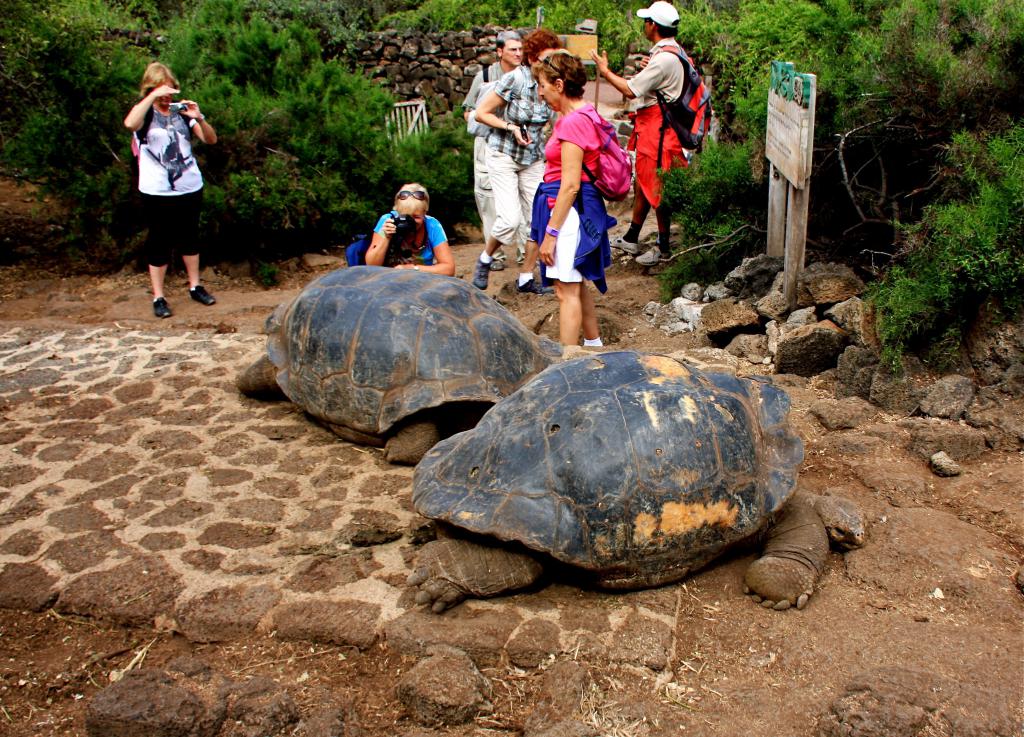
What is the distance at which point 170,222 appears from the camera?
700 centimetres

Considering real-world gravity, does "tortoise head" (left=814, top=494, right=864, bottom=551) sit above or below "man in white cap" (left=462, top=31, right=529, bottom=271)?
below

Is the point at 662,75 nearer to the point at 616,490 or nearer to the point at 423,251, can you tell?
the point at 423,251

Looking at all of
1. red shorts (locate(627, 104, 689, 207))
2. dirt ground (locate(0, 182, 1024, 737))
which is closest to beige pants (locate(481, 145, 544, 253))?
red shorts (locate(627, 104, 689, 207))

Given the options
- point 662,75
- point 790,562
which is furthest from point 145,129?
point 790,562

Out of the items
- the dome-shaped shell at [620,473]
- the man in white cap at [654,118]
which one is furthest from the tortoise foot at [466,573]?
the man in white cap at [654,118]

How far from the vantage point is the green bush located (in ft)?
14.9

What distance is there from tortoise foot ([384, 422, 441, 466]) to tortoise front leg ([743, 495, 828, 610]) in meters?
1.75

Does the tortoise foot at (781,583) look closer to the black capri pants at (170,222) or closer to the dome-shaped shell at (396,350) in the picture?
the dome-shaped shell at (396,350)

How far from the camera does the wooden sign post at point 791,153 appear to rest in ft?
18.1

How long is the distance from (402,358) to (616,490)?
1649 millimetres

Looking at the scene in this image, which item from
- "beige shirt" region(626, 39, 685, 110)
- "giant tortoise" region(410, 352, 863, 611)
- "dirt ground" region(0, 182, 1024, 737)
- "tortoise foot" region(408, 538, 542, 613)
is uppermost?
"beige shirt" region(626, 39, 685, 110)

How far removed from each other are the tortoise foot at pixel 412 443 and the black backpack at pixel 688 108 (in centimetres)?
391

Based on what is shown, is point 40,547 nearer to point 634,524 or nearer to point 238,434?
point 238,434

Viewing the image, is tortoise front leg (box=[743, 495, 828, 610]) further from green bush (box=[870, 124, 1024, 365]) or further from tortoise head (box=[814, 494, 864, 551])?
green bush (box=[870, 124, 1024, 365])
